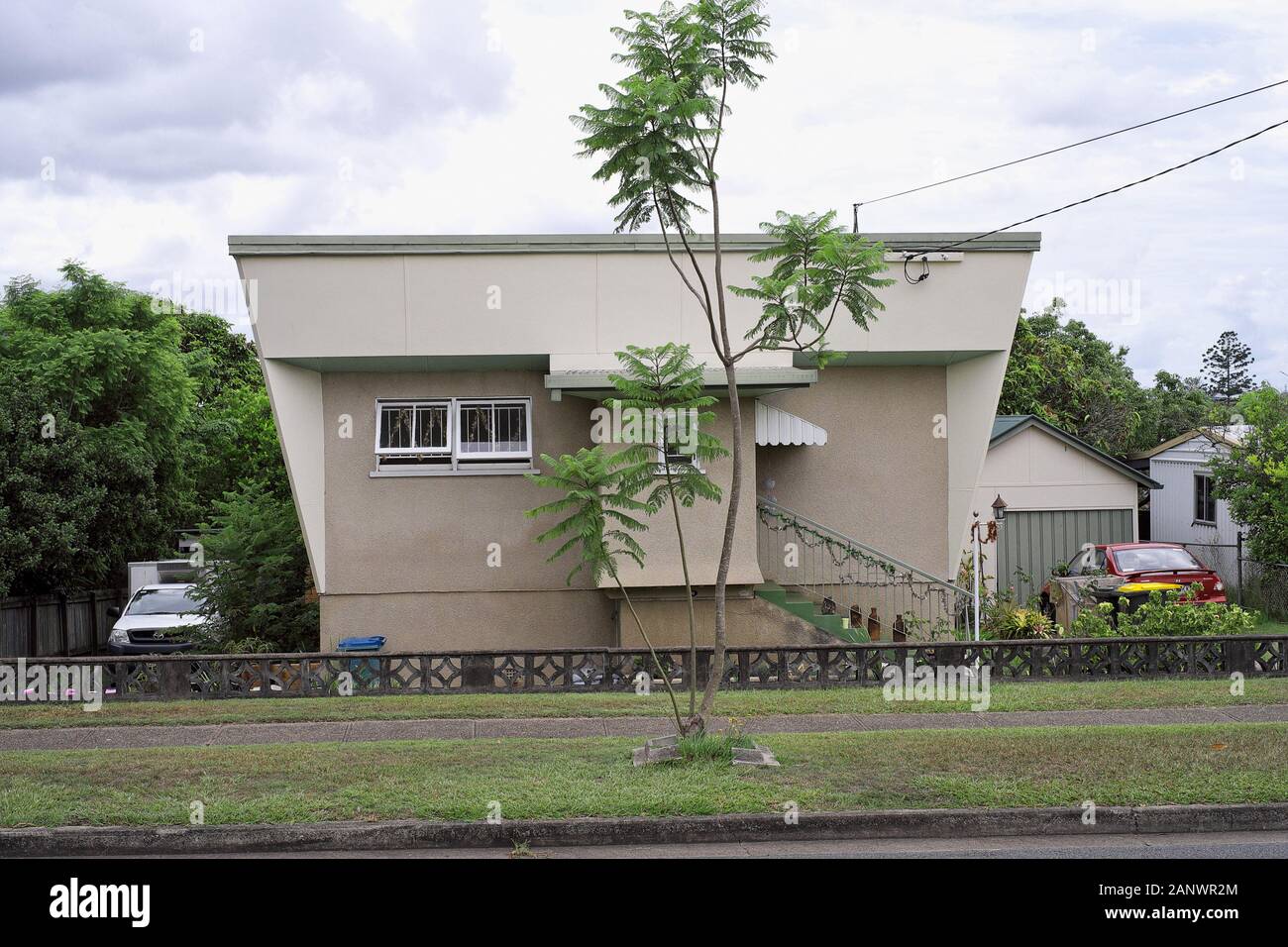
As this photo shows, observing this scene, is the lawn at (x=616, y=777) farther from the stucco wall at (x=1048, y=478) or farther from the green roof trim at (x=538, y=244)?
the stucco wall at (x=1048, y=478)

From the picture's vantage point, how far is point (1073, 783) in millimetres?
8336

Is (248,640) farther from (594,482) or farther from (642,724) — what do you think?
(594,482)

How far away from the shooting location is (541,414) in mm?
16266

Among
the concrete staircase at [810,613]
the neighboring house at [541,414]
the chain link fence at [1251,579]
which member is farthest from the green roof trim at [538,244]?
the chain link fence at [1251,579]

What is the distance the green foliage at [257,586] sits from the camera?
16.8m

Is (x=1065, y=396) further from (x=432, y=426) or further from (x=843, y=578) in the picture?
(x=432, y=426)

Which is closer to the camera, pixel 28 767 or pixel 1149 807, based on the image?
pixel 1149 807

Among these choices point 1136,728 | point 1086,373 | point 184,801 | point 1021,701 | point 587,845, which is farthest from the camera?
point 1086,373

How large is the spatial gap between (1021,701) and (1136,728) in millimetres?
1541

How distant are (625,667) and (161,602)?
10978 mm

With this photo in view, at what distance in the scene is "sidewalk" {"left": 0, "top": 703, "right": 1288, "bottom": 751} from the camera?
10562 mm

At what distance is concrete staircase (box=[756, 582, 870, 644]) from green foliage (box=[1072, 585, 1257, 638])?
289 centimetres

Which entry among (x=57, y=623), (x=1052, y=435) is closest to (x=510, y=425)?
(x=57, y=623)

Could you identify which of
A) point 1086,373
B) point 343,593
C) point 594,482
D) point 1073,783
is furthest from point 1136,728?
point 1086,373
